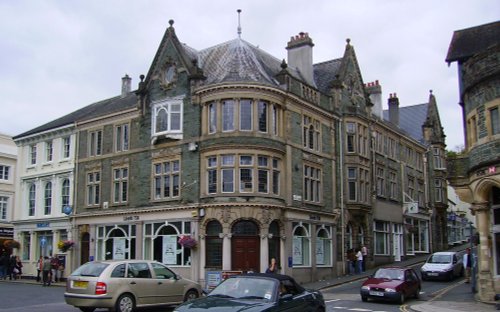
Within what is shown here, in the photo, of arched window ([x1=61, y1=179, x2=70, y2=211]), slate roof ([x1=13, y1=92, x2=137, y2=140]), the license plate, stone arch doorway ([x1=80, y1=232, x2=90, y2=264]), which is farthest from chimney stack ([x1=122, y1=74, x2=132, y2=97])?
the license plate

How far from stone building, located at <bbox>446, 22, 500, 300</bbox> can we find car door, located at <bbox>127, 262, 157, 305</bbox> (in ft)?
39.5

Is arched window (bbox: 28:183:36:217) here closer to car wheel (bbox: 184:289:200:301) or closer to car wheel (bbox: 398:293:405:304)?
car wheel (bbox: 184:289:200:301)

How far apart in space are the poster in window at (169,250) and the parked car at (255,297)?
62.1ft

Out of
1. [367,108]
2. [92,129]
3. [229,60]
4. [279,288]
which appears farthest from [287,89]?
[279,288]

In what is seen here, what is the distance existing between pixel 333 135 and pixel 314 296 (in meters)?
23.9

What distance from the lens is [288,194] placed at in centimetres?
3150

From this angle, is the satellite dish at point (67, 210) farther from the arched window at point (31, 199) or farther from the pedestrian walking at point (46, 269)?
the arched window at point (31, 199)

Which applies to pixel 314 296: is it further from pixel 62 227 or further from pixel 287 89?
pixel 62 227

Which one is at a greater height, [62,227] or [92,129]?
[92,129]

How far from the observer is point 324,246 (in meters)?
34.7

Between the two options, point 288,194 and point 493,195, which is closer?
point 493,195

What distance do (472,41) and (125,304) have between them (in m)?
18.4

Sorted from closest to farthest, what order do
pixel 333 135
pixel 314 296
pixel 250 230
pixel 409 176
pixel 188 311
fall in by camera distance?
1. pixel 188 311
2. pixel 314 296
3. pixel 250 230
4. pixel 333 135
5. pixel 409 176

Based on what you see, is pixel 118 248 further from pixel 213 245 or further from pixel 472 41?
pixel 472 41
